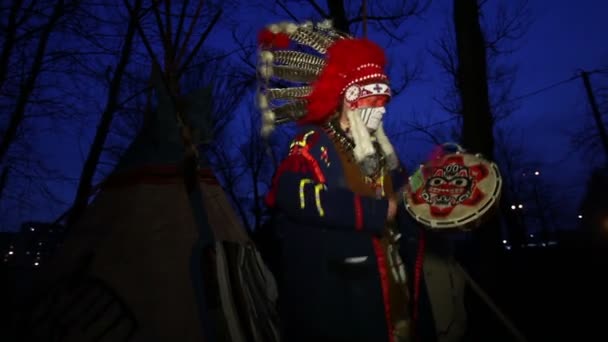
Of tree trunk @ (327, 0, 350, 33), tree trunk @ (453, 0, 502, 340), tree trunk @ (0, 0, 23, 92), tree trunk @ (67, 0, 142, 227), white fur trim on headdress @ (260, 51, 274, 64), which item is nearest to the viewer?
white fur trim on headdress @ (260, 51, 274, 64)

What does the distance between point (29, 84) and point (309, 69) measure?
5309mm

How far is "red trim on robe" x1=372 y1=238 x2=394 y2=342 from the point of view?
1.93 metres

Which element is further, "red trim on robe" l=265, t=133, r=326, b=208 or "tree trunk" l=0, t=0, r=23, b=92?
"tree trunk" l=0, t=0, r=23, b=92

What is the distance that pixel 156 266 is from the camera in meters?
2.71

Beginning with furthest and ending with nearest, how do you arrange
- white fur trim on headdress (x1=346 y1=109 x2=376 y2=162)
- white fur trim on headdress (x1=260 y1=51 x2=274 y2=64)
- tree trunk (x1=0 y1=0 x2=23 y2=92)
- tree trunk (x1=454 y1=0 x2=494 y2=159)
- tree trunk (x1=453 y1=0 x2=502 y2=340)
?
tree trunk (x1=454 y1=0 x2=494 y2=159) < tree trunk (x1=453 y1=0 x2=502 y2=340) < tree trunk (x1=0 y1=0 x2=23 y2=92) < white fur trim on headdress (x1=260 y1=51 x2=274 y2=64) < white fur trim on headdress (x1=346 y1=109 x2=376 y2=162)

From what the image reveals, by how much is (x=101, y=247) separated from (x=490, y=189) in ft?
8.39

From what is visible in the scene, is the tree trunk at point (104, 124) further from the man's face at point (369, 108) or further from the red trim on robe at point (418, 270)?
the red trim on robe at point (418, 270)

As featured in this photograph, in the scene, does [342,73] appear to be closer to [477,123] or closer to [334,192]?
[334,192]

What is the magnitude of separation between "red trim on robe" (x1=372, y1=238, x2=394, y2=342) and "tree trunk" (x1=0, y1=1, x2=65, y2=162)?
5.74 metres

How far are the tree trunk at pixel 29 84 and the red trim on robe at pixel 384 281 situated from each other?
18.8 ft

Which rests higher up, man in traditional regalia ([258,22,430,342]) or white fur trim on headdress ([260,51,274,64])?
white fur trim on headdress ([260,51,274,64])

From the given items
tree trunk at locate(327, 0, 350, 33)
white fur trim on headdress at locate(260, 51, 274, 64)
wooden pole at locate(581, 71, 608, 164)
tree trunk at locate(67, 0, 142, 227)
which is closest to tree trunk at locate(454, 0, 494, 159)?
tree trunk at locate(327, 0, 350, 33)

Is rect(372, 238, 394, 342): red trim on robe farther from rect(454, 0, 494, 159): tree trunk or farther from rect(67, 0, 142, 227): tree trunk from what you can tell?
rect(67, 0, 142, 227): tree trunk

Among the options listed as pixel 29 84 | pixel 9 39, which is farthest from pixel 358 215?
pixel 29 84
